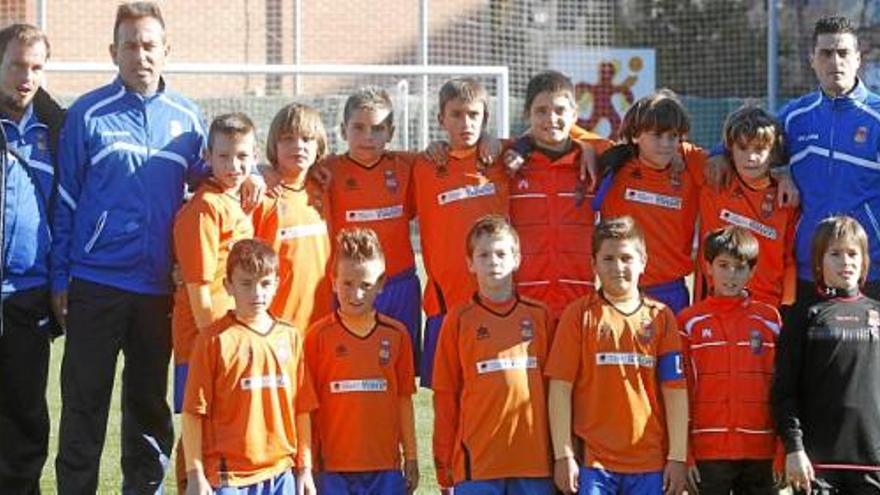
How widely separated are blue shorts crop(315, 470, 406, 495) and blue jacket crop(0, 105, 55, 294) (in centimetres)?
141

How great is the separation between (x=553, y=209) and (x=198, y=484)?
5.94ft

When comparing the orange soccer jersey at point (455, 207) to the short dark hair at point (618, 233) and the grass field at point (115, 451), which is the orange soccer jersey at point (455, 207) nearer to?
the short dark hair at point (618, 233)

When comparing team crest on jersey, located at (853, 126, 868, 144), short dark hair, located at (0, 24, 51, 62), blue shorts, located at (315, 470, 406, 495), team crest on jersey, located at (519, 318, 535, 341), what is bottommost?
blue shorts, located at (315, 470, 406, 495)

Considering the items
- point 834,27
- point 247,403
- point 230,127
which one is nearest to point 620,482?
point 247,403

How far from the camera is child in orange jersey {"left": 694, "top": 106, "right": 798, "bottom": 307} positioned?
6102mm

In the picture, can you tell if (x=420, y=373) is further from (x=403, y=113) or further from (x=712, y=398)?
(x=403, y=113)

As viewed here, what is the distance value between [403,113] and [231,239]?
1078 centimetres

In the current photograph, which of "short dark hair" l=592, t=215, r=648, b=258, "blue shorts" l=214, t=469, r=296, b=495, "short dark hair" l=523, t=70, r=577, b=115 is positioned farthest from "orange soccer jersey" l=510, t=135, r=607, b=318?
"blue shorts" l=214, t=469, r=296, b=495

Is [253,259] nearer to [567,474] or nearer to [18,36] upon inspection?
[567,474]

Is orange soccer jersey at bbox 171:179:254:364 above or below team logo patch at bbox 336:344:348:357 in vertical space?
above

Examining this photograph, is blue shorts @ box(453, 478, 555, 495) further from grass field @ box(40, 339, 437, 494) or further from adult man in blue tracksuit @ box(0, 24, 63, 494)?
adult man in blue tracksuit @ box(0, 24, 63, 494)

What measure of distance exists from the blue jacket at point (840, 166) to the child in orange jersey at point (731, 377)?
571 millimetres

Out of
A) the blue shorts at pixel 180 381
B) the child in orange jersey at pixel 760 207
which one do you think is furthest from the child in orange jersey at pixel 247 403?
the child in orange jersey at pixel 760 207

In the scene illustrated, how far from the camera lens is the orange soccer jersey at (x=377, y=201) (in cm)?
633
